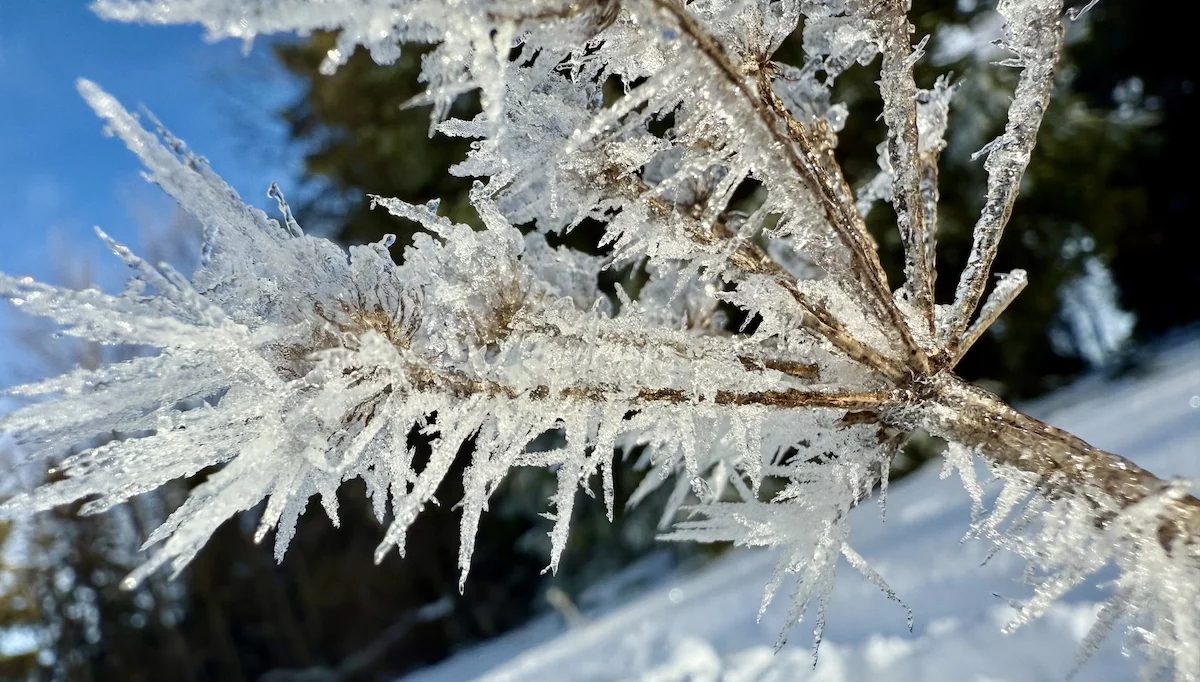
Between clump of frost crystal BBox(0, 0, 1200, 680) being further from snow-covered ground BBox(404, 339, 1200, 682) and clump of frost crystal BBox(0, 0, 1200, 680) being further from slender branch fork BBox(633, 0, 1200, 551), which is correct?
snow-covered ground BBox(404, 339, 1200, 682)

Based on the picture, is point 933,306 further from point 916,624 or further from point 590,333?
point 916,624

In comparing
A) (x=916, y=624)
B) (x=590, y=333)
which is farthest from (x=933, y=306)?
(x=916, y=624)

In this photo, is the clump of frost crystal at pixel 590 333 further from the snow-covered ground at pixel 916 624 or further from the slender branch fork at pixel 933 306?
the snow-covered ground at pixel 916 624

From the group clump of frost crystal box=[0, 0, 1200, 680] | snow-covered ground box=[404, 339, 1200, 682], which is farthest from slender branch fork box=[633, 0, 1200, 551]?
snow-covered ground box=[404, 339, 1200, 682]

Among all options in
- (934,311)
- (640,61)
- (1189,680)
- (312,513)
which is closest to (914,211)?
(934,311)

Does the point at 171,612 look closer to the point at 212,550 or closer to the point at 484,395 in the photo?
the point at 212,550
